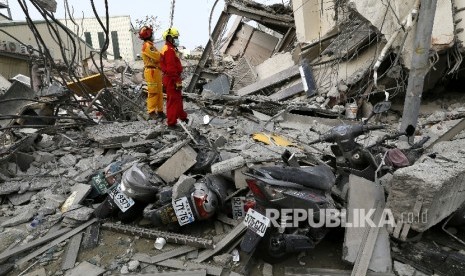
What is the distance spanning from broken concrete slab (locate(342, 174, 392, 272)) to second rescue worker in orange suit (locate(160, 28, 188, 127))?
3928 mm

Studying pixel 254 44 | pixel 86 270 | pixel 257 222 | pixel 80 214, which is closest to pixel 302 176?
pixel 257 222

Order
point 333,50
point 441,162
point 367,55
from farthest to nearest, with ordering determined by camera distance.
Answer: point 333,50 < point 367,55 < point 441,162

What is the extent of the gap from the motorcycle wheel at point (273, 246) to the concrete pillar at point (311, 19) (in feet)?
26.5

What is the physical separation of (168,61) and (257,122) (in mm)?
2208

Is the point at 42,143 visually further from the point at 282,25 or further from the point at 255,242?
the point at 282,25

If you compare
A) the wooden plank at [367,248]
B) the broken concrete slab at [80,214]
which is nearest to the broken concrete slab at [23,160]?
the broken concrete slab at [80,214]

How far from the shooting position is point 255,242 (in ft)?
8.45

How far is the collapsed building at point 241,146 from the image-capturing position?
9.19 ft

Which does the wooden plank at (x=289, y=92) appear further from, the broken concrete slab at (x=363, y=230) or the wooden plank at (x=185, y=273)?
the wooden plank at (x=185, y=273)

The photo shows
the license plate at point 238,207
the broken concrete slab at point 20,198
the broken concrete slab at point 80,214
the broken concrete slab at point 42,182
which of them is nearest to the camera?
the license plate at point 238,207

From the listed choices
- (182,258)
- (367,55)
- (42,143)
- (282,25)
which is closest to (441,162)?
(182,258)

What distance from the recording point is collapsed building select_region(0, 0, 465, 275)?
2801 mm

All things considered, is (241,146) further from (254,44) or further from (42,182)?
(254,44)

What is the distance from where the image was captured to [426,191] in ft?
8.43
